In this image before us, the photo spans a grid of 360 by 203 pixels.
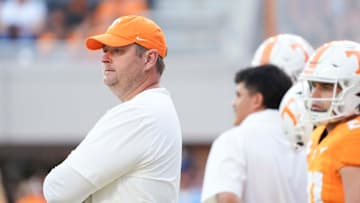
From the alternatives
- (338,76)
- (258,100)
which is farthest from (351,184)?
(258,100)

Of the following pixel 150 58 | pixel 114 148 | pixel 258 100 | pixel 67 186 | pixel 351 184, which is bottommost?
pixel 258 100

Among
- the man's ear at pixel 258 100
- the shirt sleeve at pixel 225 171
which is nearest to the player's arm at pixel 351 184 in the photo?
the shirt sleeve at pixel 225 171

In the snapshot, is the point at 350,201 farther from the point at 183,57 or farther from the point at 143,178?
the point at 183,57

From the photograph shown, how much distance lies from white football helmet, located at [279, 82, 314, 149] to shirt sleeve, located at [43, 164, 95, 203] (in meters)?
1.44

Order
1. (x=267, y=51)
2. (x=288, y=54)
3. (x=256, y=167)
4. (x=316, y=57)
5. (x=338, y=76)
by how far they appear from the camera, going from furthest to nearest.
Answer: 1. (x=267, y=51)
2. (x=288, y=54)
3. (x=256, y=167)
4. (x=316, y=57)
5. (x=338, y=76)

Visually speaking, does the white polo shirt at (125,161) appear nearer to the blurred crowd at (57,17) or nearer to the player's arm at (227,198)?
the player's arm at (227,198)

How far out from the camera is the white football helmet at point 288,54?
6.34m

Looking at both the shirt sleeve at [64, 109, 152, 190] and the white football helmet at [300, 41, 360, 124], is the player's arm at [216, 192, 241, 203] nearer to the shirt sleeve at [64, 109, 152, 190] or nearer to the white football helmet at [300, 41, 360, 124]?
the white football helmet at [300, 41, 360, 124]

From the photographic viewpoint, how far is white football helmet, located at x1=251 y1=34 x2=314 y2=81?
20.8 ft

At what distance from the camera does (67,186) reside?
4520 millimetres

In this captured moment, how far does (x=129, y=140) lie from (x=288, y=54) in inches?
76.9

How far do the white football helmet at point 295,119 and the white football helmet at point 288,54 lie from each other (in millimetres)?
516

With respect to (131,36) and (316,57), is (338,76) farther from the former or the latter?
(131,36)

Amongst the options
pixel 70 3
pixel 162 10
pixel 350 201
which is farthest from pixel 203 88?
pixel 350 201
